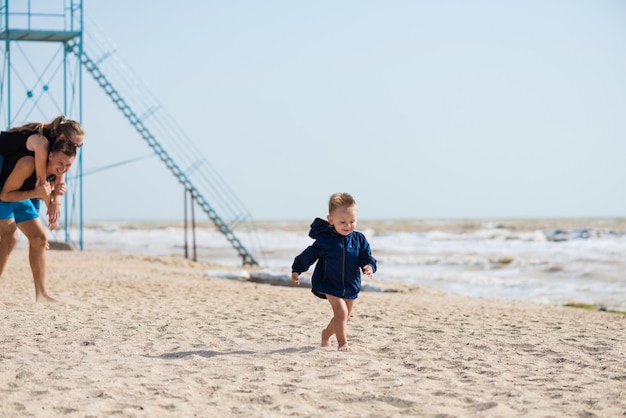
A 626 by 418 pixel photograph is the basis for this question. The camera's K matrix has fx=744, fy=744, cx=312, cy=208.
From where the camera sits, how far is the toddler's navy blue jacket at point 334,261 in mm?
5969

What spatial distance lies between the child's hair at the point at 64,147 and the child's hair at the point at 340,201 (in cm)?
273

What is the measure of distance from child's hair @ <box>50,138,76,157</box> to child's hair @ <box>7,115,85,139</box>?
0.19 feet

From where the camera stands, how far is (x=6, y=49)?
1978 cm

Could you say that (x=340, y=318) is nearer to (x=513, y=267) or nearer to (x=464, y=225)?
(x=513, y=267)

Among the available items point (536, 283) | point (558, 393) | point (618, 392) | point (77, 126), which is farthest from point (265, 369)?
point (536, 283)

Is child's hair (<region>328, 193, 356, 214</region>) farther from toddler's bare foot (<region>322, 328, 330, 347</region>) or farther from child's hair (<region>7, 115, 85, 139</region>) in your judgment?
child's hair (<region>7, 115, 85, 139</region>)

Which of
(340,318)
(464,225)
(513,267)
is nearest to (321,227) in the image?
(340,318)

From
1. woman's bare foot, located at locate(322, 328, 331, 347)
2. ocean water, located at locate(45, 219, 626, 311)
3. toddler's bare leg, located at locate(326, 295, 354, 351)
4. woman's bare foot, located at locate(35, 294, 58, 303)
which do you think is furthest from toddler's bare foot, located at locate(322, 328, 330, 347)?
ocean water, located at locate(45, 219, 626, 311)

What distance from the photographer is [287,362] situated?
545 cm

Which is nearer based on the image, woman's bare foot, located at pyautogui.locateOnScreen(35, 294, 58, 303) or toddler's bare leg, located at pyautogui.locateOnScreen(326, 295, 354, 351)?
toddler's bare leg, located at pyautogui.locateOnScreen(326, 295, 354, 351)

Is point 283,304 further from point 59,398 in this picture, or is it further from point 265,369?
point 59,398

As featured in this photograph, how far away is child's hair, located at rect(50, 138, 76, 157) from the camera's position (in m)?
7.04

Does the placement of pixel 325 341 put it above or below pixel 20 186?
below

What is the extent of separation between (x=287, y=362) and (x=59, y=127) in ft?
11.2
